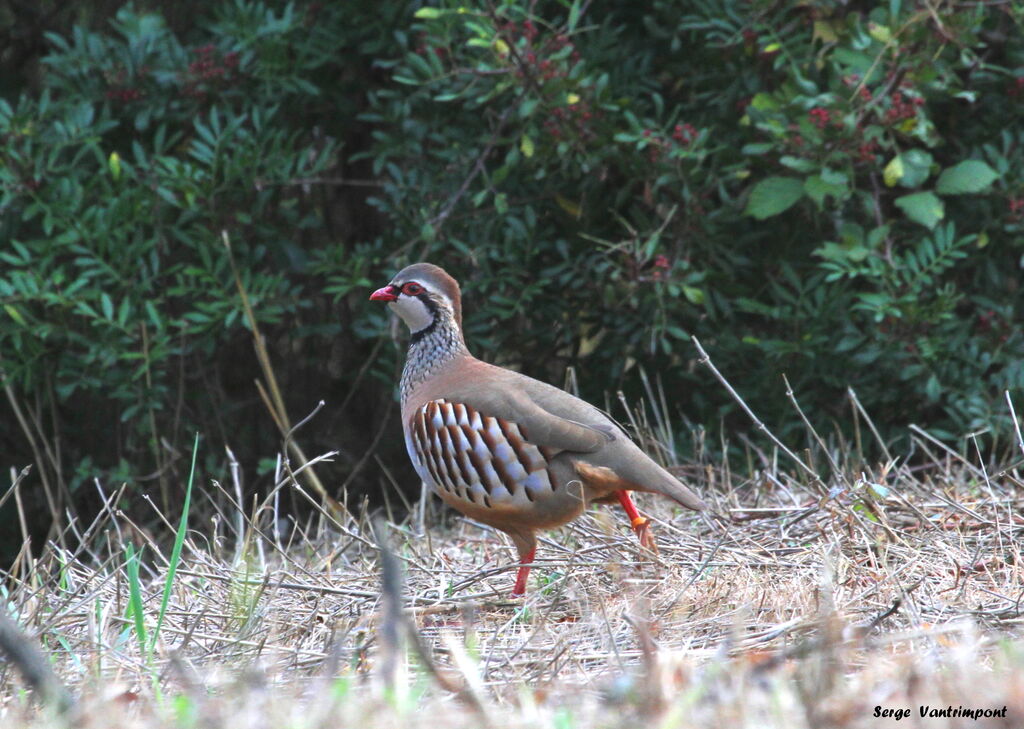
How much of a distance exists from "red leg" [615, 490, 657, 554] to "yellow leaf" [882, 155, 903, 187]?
1.71 metres

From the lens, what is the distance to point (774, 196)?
443 centimetres

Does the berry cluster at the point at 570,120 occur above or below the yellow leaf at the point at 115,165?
above

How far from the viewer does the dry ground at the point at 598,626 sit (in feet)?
5.75

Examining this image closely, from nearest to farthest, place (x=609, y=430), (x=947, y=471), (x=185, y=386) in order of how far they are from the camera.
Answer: (x=609, y=430)
(x=947, y=471)
(x=185, y=386)

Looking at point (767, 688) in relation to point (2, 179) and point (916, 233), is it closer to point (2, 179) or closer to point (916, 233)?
point (916, 233)

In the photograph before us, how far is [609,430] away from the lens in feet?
10.8

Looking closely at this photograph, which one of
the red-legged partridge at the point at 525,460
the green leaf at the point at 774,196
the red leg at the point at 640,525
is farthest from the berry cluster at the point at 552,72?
the red leg at the point at 640,525

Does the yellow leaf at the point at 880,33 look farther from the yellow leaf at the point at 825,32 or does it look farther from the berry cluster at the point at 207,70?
the berry cluster at the point at 207,70

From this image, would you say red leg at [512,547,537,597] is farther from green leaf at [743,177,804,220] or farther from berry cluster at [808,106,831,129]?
berry cluster at [808,106,831,129]

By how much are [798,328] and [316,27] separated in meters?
2.24

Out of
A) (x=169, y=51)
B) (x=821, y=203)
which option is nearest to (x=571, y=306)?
(x=821, y=203)

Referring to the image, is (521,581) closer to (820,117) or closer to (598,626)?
(598,626)

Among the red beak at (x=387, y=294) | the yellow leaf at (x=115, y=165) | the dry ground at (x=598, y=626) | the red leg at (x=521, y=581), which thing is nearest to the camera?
the dry ground at (x=598, y=626)

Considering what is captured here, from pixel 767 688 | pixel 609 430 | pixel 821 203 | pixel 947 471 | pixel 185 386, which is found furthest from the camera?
pixel 185 386
